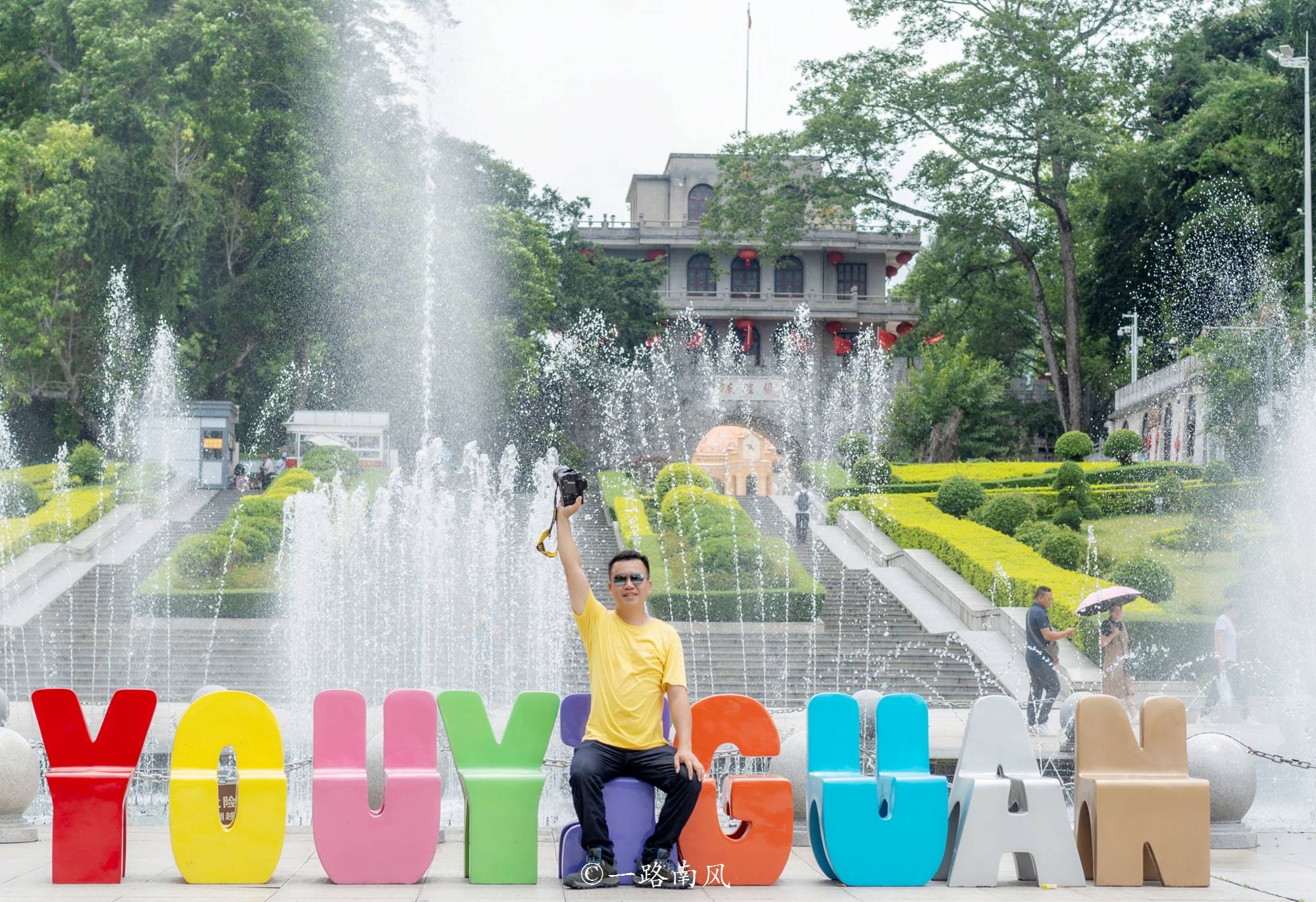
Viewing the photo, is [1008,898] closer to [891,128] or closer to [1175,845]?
[1175,845]

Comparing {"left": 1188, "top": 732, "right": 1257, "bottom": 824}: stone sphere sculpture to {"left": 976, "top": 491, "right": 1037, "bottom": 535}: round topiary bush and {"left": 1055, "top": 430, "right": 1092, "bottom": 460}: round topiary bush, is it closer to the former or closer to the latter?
{"left": 976, "top": 491, "right": 1037, "bottom": 535}: round topiary bush

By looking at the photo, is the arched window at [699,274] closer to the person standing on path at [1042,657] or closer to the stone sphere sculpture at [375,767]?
the person standing on path at [1042,657]

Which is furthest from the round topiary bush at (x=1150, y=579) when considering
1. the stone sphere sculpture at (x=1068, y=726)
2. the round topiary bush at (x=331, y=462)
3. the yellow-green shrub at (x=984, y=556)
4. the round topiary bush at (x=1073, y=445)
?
the round topiary bush at (x=331, y=462)

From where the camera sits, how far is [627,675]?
21.3 feet

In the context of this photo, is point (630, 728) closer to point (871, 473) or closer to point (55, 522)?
point (55, 522)

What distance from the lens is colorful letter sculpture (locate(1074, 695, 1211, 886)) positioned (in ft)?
22.7

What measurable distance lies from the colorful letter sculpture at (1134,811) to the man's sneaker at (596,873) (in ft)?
7.58

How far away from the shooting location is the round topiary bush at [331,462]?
3022 centimetres

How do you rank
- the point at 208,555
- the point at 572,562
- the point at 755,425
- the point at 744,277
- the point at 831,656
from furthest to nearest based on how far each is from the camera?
the point at 744,277 → the point at 755,425 → the point at 208,555 → the point at 831,656 → the point at 572,562

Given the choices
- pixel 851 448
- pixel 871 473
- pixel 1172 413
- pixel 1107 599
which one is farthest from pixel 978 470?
pixel 1107 599

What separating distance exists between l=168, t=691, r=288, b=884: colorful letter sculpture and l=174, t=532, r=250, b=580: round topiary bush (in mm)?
14858

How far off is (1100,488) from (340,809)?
2443 centimetres

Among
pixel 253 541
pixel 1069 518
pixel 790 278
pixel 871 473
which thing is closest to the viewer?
pixel 253 541

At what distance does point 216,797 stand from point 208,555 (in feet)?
50.0
